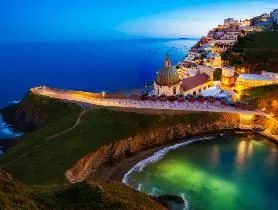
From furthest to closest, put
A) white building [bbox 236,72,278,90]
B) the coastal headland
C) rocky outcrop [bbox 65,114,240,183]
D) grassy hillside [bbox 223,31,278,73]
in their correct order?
grassy hillside [bbox 223,31,278,73] < white building [bbox 236,72,278,90] < rocky outcrop [bbox 65,114,240,183] < the coastal headland

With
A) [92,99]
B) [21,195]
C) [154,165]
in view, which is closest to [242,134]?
[154,165]

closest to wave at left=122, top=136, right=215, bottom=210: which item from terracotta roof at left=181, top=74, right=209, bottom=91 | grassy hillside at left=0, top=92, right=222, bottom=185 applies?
grassy hillside at left=0, top=92, right=222, bottom=185

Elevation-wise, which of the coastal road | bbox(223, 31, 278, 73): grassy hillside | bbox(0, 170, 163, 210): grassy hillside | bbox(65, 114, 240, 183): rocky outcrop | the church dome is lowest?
bbox(65, 114, 240, 183): rocky outcrop

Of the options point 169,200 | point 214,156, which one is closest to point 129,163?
point 214,156

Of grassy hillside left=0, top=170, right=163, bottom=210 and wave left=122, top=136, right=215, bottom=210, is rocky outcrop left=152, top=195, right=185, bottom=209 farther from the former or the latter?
grassy hillside left=0, top=170, right=163, bottom=210

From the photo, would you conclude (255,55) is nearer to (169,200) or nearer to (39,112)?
(39,112)

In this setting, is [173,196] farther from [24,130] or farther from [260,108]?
[24,130]
